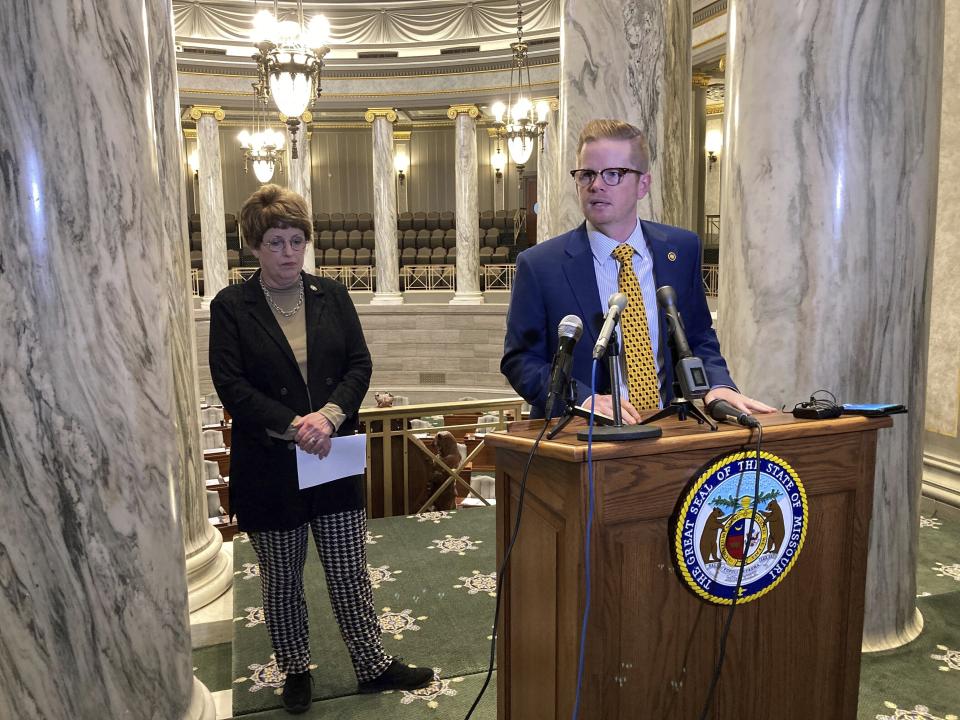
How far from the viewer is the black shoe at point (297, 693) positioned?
2664mm

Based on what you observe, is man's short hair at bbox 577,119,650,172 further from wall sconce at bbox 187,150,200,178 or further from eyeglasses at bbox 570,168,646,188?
wall sconce at bbox 187,150,200,178

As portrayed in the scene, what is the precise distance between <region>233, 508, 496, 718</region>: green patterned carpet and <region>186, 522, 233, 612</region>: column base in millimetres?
91

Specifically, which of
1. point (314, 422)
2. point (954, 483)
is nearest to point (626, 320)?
point (314, 422)

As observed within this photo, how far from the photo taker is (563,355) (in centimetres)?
151

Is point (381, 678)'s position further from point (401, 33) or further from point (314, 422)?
point (401, 33)

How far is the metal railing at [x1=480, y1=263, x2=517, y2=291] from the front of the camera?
53.6 feet

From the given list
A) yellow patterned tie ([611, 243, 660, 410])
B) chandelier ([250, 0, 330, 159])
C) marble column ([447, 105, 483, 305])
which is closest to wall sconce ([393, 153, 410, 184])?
marble column ([447, 105, 483, 305])

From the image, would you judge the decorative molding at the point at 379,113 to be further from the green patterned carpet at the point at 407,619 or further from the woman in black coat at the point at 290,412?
the woman in black coat at the point at 290,412

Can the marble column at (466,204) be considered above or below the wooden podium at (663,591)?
above

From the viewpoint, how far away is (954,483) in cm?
474

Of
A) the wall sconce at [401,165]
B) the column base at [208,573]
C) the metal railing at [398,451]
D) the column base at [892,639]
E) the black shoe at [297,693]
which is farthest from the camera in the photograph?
the wall sconce at [401,165]

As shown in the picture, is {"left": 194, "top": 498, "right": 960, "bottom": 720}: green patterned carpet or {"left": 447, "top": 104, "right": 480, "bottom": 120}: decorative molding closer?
{"left": 194, "top": 498, "right": 960, "bottom": 720}: green patterned carpet

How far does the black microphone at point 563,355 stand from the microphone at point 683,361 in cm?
22

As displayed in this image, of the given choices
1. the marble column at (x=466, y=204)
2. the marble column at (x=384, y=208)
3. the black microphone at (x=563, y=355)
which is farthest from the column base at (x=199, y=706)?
the marble column at (x=384, y=208)
